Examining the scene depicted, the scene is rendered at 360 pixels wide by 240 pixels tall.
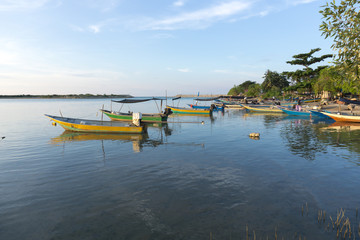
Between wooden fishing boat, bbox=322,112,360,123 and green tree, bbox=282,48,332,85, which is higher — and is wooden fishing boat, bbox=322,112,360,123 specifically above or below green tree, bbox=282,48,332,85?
below

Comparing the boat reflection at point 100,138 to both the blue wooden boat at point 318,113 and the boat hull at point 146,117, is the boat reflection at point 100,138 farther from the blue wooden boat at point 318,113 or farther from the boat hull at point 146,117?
the blue wooden boat at point 318,113

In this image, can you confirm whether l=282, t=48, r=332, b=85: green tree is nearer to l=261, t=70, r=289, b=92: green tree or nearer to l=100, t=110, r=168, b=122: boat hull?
l=261, t=70, r=289, b=92: green tree

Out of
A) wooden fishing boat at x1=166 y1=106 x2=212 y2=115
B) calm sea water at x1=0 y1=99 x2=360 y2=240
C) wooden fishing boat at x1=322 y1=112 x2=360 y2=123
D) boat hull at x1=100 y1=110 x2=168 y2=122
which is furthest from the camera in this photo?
wooden fishing boat at x1=166 y1=106 x2=212 y2=115

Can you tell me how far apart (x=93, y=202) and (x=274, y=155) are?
12956 mm

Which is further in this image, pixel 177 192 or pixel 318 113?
pixel 318 113

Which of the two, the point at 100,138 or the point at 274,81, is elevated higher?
the point at 274,81

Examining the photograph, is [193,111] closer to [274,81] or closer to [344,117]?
[344,117]

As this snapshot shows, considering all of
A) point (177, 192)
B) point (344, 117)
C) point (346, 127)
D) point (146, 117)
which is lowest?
point (346, 127)

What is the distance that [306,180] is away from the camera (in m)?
11.1

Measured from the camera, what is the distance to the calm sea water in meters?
7.16

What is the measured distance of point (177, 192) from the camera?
9.80 metres

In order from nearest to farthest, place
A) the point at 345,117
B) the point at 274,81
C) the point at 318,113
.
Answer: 1. the point at 345,117
2. the point at 318,113
3. the point at 274,81

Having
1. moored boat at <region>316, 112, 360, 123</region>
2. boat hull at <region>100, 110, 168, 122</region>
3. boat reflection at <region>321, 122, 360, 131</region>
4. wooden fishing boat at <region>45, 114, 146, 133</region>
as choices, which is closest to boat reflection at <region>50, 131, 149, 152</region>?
wooden fishing boat at <region>45, 114, 146, 133</region>

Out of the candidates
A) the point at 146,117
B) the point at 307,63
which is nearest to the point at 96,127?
the point at 146,117
